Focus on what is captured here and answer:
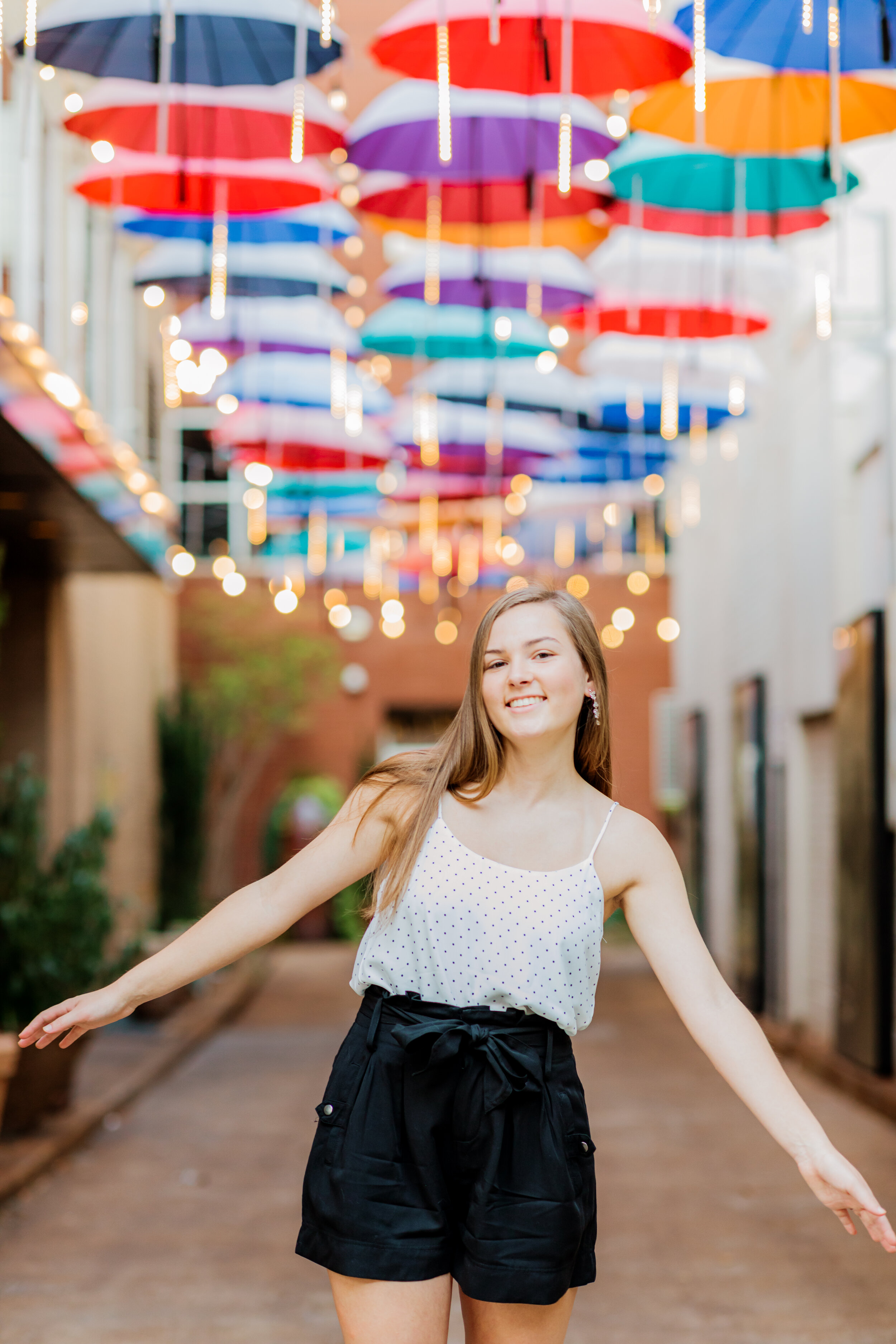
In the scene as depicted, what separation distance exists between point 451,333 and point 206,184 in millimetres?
2811

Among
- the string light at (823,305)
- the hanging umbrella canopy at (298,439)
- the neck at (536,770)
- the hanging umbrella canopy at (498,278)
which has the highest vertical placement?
the hanging umbrella canopy at (498,278)

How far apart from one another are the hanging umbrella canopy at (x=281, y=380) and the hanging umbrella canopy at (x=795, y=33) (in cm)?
500

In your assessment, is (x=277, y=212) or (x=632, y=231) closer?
(x=277, y=212)

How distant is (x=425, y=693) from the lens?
23156 mm

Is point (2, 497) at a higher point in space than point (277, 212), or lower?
lower

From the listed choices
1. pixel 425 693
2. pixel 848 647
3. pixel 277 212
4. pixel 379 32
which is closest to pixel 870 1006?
pixel 848 647

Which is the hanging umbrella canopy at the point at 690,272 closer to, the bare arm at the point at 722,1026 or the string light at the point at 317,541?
the string light at the point at 317,541

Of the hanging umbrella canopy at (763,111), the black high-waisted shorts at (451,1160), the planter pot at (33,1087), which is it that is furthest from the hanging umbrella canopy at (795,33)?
the planter pot at (33,1087)

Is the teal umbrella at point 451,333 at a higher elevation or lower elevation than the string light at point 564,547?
higher

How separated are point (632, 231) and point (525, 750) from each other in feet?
20.4

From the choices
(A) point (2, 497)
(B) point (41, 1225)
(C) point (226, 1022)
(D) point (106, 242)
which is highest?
(D) point (106, 242)

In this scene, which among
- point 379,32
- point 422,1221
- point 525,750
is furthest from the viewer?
point 379,32

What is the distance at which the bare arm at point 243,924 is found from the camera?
2543 mm

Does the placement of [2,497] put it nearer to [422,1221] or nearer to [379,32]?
[379,32]
